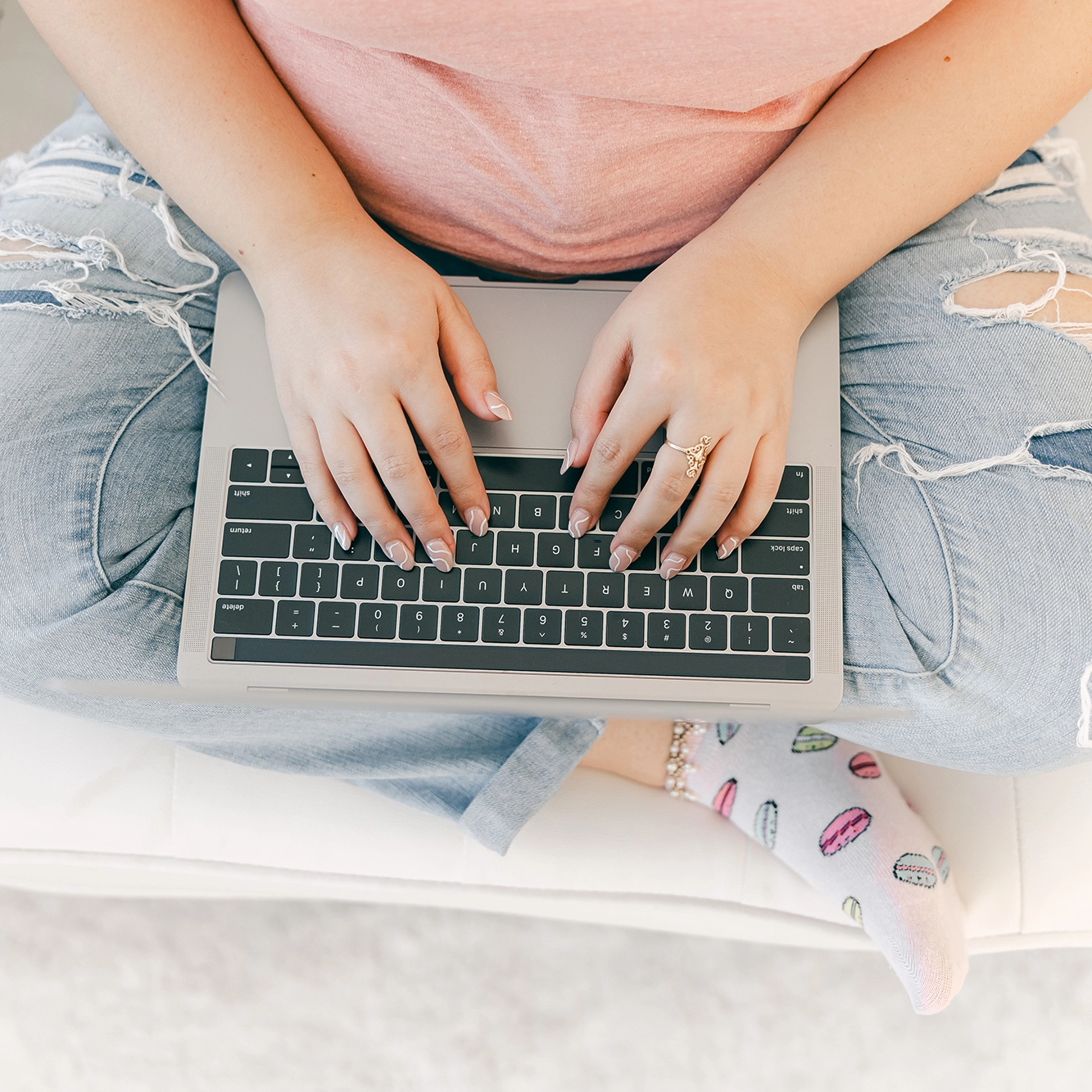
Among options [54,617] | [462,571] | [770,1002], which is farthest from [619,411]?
[770,1002]

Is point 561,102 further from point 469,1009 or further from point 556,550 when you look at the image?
point 469,1009

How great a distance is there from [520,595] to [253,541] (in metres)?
0.19

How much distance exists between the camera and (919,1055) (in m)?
1.03

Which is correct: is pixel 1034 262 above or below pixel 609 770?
above

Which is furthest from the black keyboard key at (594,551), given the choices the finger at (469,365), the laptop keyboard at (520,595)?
the finger at (469,365)

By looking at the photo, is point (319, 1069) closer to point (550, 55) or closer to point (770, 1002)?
point (770, 1002)

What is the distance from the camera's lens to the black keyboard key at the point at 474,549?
61cm

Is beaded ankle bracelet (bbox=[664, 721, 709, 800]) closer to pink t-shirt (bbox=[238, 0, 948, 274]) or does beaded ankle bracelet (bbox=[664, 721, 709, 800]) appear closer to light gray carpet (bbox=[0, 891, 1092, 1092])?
light gray carpet (bbox=[0, 891, 1092, 1092])

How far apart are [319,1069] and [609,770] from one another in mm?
513

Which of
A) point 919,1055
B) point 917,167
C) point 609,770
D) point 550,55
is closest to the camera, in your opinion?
point 550,55

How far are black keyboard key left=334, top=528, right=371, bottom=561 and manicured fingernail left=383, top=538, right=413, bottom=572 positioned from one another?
0.02 m

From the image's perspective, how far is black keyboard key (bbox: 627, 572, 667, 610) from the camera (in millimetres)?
605

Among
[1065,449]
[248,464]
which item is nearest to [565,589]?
[248,464]

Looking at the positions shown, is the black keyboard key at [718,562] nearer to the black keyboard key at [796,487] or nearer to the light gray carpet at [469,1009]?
the black keyboard key at [796,487]
